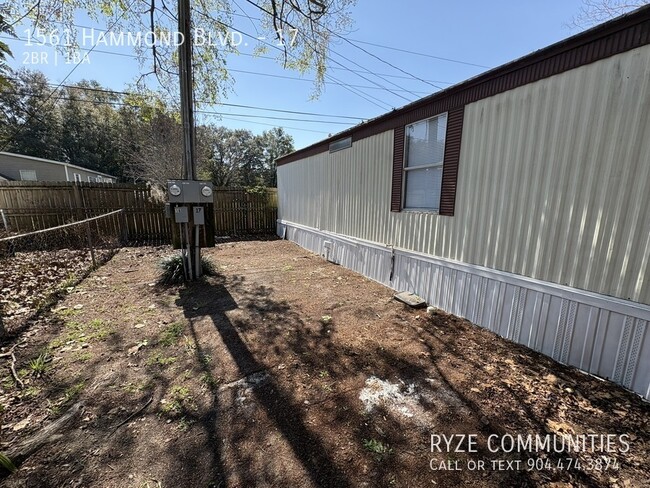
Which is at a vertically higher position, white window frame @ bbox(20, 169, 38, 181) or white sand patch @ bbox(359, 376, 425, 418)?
white window frame @ bbox(20, 169, 38, 181)

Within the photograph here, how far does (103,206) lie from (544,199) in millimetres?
11208

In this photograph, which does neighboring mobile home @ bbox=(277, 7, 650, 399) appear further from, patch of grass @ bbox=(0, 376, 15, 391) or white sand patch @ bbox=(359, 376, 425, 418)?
patch of grass @ bbox=(0, 376, 15, 391)

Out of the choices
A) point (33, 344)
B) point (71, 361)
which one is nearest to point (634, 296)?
point (71, 361)

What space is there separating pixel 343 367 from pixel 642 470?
2046mm

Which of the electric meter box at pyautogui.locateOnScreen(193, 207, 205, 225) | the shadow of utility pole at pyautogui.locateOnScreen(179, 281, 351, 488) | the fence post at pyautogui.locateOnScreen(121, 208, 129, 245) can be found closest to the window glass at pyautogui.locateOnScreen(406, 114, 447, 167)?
the shadow of utility pole at pyautogui.locateOnScreen(179, 281, 351, 488)

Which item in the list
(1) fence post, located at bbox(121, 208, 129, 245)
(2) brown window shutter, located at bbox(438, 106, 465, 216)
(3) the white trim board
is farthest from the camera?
(1) fence post, located at bbox(121, 208, 129, 245)

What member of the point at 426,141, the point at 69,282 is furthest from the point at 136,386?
the point at 426,141

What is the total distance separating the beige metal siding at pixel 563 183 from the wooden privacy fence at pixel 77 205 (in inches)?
363

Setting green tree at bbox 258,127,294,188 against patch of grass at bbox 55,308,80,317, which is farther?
green tree at bbox 258,127,294,188

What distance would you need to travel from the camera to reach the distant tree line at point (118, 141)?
1868cm

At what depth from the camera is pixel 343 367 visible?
2762mm

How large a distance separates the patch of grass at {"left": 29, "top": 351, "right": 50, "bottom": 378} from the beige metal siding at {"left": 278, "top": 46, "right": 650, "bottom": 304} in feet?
15.6

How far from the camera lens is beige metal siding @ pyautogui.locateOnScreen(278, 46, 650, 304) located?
7.61 feet

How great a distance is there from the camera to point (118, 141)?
2636 cm
